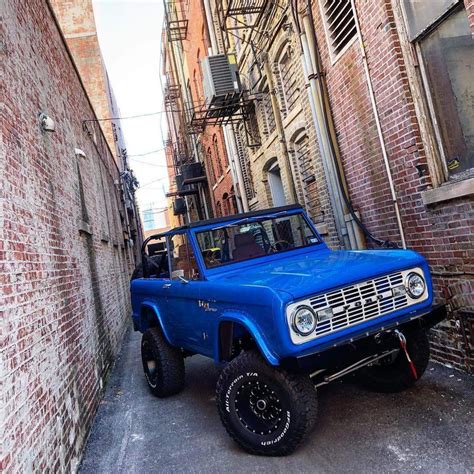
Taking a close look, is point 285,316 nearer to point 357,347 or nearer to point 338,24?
point 357,347

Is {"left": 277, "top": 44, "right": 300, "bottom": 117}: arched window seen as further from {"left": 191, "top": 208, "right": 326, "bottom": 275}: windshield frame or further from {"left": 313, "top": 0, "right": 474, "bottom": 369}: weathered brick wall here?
{"left": 191, "top": 208, "right": 326, "bottom": 275}: windshield frame

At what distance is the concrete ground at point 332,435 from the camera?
3.38 metres

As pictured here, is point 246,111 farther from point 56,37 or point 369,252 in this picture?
point 369,252

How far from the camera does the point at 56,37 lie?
6.88 m

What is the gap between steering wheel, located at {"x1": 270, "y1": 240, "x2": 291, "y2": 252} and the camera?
5.05 meters

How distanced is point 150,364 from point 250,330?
2685 mm

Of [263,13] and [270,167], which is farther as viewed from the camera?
[270,167]

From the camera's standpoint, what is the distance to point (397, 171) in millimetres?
5625

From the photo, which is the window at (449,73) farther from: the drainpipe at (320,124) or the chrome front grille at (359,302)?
the drainpipe at (320,124)

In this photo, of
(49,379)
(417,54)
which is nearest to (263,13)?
(417,54)

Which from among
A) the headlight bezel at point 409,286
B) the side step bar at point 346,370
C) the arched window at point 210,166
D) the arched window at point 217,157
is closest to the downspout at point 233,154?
the arched window at point 217,157

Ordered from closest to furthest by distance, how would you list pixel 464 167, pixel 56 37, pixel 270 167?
pixel 464 167 < pixel 56 37 < pixel 270 167

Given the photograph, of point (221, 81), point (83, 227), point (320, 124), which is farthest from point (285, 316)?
point (221, 81)

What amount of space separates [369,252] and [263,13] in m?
6.75
